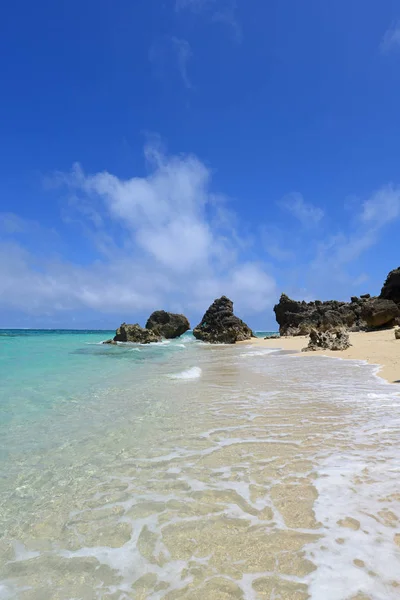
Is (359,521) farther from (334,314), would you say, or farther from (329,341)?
(334,314)

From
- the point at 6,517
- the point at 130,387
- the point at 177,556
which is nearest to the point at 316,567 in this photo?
the point at 177,556

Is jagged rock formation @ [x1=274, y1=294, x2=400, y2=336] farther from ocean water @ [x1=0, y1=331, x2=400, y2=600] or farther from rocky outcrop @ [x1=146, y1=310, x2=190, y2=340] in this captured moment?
ocean water @ [x1=0, y1=331, x2=400, y2=600]

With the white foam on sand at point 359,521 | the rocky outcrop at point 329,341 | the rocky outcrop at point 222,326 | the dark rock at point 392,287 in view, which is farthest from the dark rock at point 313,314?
the white foam on sand at point 359,521

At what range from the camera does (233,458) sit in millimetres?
5141

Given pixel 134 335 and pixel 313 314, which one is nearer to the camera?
pixel 134 335

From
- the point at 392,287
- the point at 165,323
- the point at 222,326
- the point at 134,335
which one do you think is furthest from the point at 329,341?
the point at 165,323

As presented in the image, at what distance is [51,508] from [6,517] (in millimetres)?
448

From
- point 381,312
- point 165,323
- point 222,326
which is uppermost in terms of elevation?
point 165,323

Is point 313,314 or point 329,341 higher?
point 313,314

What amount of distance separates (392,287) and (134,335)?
33668 mm

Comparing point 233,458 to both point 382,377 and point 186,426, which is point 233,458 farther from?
point 382,377

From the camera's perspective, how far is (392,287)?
38.1 metres

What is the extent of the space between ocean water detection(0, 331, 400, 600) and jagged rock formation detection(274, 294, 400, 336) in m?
25.6

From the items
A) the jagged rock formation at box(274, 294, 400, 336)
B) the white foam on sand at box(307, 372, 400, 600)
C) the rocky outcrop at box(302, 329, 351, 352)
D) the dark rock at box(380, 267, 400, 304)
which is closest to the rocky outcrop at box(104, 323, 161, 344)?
the jagged rock formation at box(274, 294, 400, 336)
